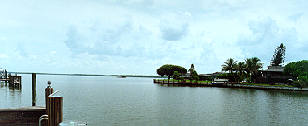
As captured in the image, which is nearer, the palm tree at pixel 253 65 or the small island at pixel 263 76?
the small island at pixel 263 76

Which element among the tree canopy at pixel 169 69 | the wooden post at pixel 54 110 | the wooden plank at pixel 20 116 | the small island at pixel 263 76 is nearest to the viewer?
the wooden post at pixel 54 110

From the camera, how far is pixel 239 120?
Answer: 23.2 meters

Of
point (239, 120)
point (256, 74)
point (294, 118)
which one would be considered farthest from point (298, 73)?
point (239, 120)

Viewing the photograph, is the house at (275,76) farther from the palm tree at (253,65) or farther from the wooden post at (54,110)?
the wooden post at (54,110)

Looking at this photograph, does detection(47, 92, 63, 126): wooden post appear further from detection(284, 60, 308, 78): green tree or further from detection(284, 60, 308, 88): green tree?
detection(284, 60, 308, 78): green tree

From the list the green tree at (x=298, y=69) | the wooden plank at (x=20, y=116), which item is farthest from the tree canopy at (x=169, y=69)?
the wooden plank at (x=20, y=116)

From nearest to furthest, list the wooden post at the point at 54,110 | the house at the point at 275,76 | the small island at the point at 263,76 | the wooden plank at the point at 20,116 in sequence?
the wooden post at the point at 54,110 < the wooden plank at the point at 20,116 < the small island at the point at 263,76 < the house at the point at 275,76

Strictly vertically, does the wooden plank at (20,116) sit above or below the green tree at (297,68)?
below

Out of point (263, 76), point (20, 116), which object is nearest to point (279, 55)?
point (263, 76)

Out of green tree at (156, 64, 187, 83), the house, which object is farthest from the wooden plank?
green tree at (156, 64, 187, 83)

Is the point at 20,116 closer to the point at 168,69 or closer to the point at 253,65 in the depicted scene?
the point at 253,65

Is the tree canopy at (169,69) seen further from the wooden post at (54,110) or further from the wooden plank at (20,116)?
the wooden post at (54,110)

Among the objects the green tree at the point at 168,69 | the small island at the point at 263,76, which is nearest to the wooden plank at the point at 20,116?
the small island at the point at 263,76

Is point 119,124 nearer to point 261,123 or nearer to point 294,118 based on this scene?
point 261,123
